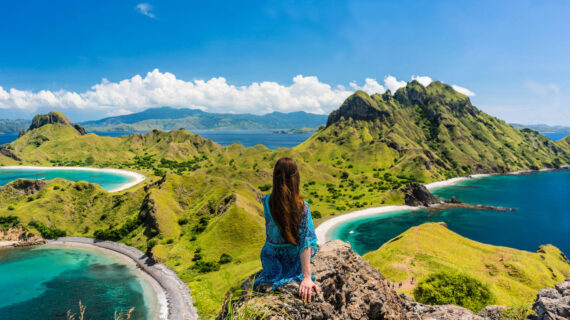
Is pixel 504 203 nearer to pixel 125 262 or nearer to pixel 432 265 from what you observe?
pixel 432 265

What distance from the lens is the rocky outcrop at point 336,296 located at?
8.26 metres

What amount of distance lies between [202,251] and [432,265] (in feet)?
197

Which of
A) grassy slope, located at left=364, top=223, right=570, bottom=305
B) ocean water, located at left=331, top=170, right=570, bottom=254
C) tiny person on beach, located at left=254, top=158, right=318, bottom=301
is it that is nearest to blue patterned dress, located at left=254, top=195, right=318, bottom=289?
tiny person on beach, located at left=254, top=158, right=318, bottom=301

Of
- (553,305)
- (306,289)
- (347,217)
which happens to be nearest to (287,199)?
(306,289)

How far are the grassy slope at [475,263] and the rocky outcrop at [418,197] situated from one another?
235 feet

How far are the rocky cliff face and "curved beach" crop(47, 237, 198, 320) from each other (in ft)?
174

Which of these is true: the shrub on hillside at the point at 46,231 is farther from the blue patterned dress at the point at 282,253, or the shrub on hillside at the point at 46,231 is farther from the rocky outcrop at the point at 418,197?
the rocky outcrop at the point at 418,197

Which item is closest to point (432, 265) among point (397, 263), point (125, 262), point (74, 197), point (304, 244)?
point (397, 263)

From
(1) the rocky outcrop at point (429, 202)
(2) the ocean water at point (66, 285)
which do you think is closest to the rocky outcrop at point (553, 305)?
(2) the ocean water at point (66, 285)

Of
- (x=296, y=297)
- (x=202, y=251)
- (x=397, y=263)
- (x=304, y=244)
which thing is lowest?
(x=202, y=251)

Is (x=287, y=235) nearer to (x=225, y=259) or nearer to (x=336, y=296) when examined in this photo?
(x=336, y=296)

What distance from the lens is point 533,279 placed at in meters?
56.9

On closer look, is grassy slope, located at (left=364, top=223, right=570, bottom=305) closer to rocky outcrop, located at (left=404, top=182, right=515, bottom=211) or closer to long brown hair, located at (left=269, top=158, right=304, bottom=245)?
long brown hair, located at (left=269, top=158, right=304, bottom=245)

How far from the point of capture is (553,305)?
13492mm
